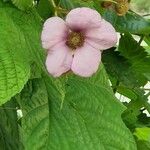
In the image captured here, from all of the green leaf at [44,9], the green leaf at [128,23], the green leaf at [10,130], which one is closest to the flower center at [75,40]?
the green leaf at [44,9]

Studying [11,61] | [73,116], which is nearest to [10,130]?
[73,116]

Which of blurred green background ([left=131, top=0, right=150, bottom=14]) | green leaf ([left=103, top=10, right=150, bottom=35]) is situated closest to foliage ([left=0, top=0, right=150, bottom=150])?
green leaf ([left=103, top=10, right=150, bottom=35])

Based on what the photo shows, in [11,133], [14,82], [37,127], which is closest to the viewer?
[14,82]

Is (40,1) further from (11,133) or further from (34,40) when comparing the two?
(11,133)

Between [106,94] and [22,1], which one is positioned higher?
[22,1]

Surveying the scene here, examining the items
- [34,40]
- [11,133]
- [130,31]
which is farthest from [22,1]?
[130,31]

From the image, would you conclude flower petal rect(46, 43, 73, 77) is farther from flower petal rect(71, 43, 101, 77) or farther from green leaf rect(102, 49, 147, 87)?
green leaf rect(102, 49, 147, 87)
